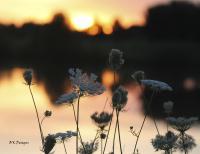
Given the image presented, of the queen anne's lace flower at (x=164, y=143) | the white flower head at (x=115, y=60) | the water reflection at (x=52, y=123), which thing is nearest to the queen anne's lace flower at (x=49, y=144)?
the queen anne's lace flower at (x=164, y=143)

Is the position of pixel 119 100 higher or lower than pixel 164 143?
higher

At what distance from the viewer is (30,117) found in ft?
63.9

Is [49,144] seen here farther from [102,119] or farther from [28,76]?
[28,76]

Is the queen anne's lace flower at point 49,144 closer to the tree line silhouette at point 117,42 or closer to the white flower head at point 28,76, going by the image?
the white flower head at point 28,76

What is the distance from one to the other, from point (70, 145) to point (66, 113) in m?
8.29

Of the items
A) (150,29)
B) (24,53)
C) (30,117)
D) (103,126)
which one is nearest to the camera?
(103,126)

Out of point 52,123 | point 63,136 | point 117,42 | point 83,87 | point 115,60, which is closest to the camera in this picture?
point 63,136

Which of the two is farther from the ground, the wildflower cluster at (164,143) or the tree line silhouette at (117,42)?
the wildflower cluster at (164,143)

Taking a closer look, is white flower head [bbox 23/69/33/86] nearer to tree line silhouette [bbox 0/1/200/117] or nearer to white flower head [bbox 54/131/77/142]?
white flower head [bbox 54/131/77/142]

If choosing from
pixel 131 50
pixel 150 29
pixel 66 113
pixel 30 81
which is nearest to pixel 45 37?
Result: pixel 150 29

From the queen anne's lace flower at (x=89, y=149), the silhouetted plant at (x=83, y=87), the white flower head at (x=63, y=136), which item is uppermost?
the silhouetted plant at (x=83, y=87)

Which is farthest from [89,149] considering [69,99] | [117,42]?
[117,42]

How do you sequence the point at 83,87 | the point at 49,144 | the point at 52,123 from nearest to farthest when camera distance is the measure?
the point at 49,144
the point at 83,87
the point at 52,123

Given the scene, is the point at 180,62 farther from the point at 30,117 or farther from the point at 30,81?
the point at 30,81
